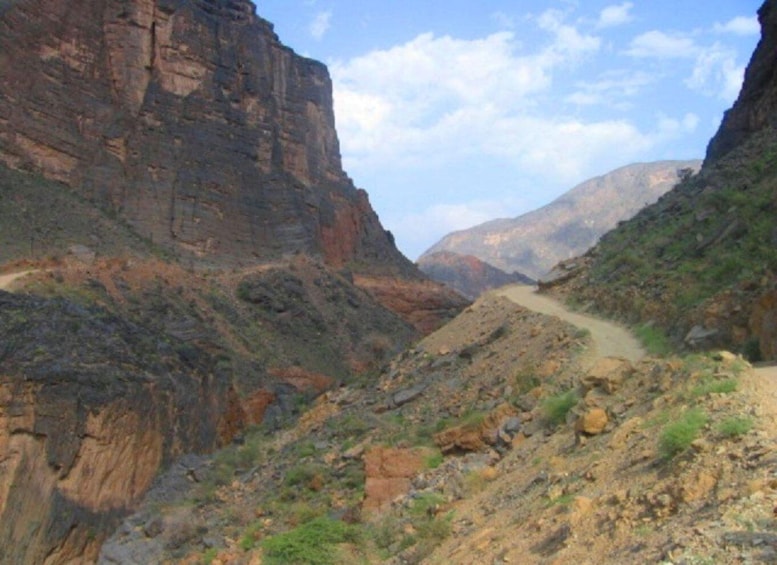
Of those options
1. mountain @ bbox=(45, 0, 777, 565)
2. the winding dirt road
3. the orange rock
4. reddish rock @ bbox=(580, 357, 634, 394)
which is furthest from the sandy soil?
the orange rock

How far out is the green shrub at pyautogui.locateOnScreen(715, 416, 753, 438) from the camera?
7289mm

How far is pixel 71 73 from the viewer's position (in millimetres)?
51188

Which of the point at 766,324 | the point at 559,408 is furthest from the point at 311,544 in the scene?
the point at 766,324

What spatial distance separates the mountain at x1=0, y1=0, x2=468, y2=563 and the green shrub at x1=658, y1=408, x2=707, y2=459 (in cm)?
1394

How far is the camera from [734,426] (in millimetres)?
7352

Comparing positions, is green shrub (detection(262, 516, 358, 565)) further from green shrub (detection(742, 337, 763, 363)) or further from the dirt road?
green shrub (detection(742, 337, 763, 363))

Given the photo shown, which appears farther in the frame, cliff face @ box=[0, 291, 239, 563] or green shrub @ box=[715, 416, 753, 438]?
cliff face @ box=[0, 291, 239, 563]

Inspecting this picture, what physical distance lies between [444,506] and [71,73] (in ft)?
155

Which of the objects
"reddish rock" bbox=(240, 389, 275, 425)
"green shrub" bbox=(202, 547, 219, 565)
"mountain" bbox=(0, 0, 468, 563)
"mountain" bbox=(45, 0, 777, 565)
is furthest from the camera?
"reddish rock" bbox=(240, 389, 275, 425)

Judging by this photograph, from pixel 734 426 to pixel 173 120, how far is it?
53052 mm

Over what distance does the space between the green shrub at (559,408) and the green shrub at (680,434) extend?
3.86m

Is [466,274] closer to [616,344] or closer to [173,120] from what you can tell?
[173,120]

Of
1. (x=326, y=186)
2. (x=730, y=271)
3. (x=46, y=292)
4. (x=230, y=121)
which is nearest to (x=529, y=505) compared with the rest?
(x=730, y=271)

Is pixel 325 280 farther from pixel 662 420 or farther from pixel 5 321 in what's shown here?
pixel 662 420
